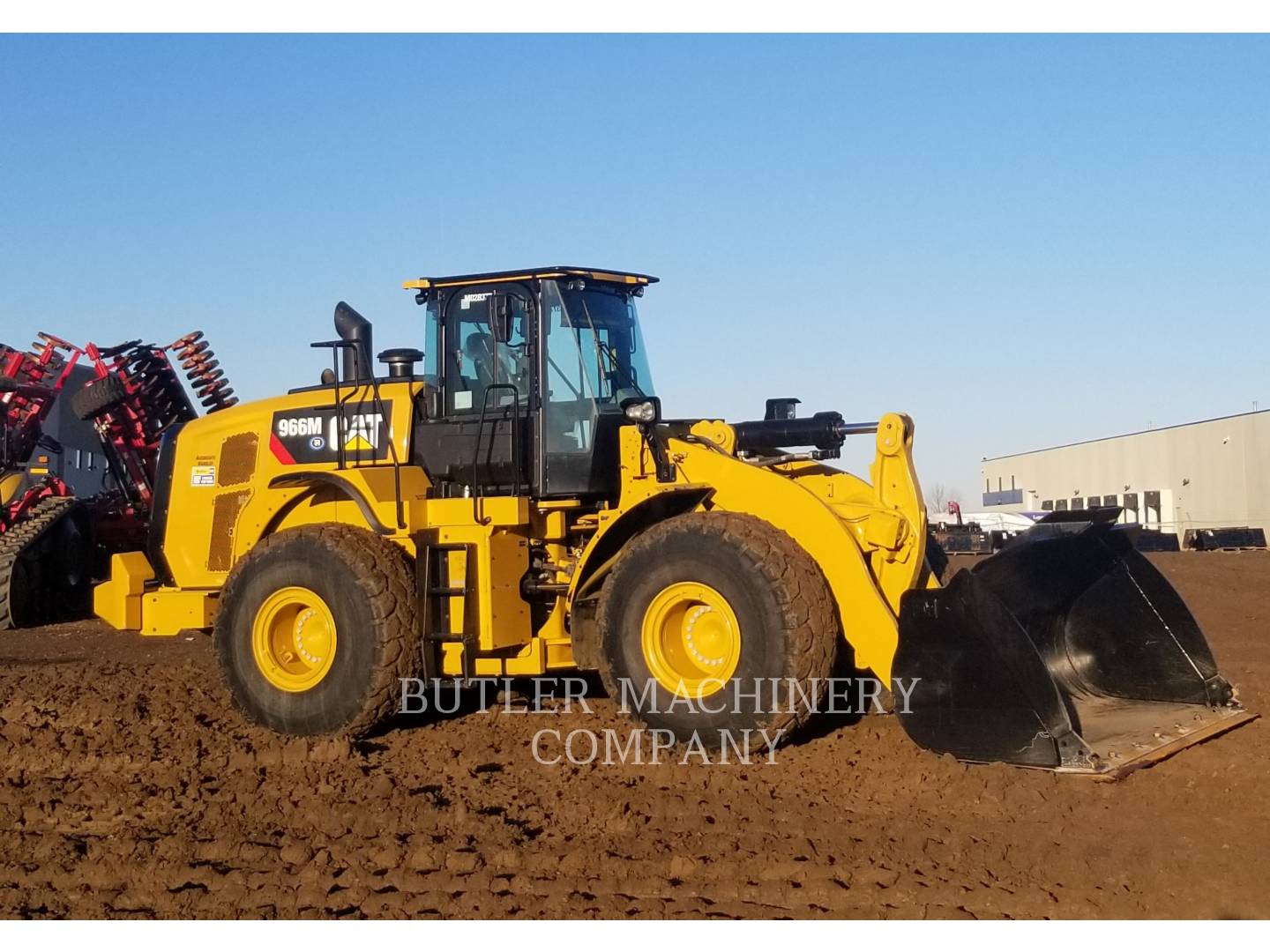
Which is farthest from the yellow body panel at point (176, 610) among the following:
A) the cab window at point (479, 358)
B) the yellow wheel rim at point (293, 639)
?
the cab window at point (479, 358)

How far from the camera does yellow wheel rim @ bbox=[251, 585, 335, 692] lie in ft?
27.0

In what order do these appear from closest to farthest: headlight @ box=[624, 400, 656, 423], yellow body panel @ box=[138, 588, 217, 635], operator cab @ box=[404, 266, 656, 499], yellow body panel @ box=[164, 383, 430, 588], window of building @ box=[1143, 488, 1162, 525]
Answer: headlight @ box=[624, 400, 656, 423], operator cab @ box=[404, 266, 656, 499], yellow body panel @ box=[164, 383, 430, 588], yellow body panel @ box=[138, 588, 217, 635], window of building @ box=[1143, 488, 1162, 525]

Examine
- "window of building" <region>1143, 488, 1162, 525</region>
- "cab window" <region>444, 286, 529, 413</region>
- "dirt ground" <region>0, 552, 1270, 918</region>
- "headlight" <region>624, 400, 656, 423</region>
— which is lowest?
"dirt ground" <region>0, 552, 1270, 918</region>

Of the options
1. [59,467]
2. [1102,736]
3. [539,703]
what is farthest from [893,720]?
[59,467]

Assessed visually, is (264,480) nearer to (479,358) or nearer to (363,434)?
(363,434)

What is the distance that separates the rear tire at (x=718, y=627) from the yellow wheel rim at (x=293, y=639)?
194cm

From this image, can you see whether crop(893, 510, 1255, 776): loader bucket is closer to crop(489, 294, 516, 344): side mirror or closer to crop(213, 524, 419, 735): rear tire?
crop(489, 294, 516, 344): side mirror

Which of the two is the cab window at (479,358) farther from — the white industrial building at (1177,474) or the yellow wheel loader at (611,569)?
the white industrial building at (1177,474)

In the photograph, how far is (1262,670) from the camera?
9.96m

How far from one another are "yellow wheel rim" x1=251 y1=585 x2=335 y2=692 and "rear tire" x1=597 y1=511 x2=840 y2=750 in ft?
6.36

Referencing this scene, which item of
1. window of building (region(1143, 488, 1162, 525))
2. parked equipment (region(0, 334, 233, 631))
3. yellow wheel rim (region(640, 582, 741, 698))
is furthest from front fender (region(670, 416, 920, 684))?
window of building (region(1143, 488, 1162, 525))

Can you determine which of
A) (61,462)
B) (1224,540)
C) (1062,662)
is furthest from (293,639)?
(1224,540)

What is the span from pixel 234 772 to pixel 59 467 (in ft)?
36.4

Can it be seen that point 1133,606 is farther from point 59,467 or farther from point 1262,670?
point 59,467
